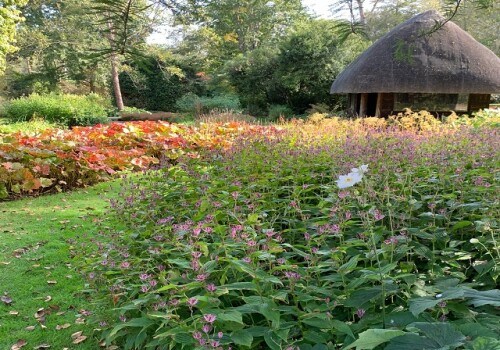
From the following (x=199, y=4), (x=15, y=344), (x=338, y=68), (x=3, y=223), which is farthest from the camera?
(x=338, y=68)

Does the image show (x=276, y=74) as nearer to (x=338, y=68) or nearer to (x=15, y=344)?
(x=338, y=68)

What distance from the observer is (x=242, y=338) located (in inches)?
51.3

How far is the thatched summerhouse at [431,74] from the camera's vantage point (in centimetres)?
1123

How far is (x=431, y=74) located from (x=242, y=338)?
37.8 feet

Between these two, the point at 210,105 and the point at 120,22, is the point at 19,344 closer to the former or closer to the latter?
the point at 120,22

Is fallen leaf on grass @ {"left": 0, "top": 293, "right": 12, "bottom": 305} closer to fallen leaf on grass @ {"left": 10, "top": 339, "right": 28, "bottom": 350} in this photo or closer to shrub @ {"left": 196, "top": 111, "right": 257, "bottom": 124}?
fallen leaf on grass @ {"left": 10, "top": 339, "right": 28, "bottom": 350}

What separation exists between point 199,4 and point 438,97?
11.8 metres

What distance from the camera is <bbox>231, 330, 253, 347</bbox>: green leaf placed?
1.27 metres

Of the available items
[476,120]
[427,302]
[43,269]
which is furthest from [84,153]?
[476,120]

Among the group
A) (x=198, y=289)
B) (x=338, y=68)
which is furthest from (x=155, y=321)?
(x=338, y=68)

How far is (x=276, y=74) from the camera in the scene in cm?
1853

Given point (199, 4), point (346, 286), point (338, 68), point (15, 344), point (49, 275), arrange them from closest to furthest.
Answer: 1. point (346, 286)
2. point (199, 4)
3. point (15, 344)
4. point (49, 275)
5. point (338, 68)

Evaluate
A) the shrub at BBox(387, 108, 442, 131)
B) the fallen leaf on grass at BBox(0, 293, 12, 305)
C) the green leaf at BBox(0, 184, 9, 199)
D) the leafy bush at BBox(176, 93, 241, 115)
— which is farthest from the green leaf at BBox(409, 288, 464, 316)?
the leafy bush at BBox(176, 93, 241, 115)

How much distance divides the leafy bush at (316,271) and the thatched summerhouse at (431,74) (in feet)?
30.1
